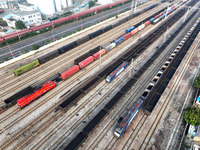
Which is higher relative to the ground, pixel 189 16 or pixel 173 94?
pixel 189 16

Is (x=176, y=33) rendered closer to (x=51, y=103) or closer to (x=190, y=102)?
(x=190, y=102)

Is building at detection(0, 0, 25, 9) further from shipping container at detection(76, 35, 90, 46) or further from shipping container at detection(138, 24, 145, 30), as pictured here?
shipping container at detection(138, 24, 145, 30)

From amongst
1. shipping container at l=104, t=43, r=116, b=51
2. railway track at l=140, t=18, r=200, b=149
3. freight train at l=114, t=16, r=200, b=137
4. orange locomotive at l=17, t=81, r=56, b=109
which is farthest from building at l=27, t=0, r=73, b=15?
railway track at l=140, t=18, r=200, b=149

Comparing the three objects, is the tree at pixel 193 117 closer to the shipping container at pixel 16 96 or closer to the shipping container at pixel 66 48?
the shipping container at pixel 16 96

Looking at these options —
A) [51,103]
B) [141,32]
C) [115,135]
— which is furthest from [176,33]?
[51,103]

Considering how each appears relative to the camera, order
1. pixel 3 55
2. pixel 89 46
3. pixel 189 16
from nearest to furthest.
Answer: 1. pixel 3 55
2. pixel 89 46
3. pixel 189 16

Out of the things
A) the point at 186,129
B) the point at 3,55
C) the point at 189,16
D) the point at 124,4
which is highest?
the point at 124,4

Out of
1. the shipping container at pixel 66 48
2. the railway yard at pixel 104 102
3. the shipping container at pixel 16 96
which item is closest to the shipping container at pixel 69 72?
the railway yard at pixel 104 102
